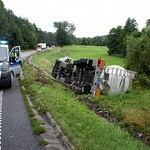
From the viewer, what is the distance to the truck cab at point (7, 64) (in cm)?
1010

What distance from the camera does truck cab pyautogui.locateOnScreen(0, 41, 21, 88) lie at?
10.1 m

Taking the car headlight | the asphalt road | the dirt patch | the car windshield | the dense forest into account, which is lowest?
the dirt patch

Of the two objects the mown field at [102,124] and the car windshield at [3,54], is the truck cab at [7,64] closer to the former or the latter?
the car windshield at [3,54]

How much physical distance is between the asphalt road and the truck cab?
61.2 inches

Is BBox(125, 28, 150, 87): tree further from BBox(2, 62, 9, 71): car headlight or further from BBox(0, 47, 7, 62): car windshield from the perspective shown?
BBox(0, 47, 7, 62): car windshield

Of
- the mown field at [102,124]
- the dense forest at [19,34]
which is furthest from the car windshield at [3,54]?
the dense forest at [19,34]

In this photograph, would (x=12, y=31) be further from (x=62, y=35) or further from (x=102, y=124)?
(x=102, y=124)

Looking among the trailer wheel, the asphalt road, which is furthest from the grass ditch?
the trailer wheel

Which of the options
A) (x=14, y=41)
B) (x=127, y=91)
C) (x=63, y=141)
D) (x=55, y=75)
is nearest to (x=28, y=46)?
(x=14, y=41)

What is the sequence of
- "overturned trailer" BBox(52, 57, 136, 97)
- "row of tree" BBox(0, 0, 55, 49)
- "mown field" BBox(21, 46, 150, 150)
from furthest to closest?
"row of tree" BBox(0, 0, 55, 49), "overturned trailer" BBox(52, 57, 136, 97), "mown field" BBox(21, 46, 150, 150)

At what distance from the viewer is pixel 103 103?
917cm

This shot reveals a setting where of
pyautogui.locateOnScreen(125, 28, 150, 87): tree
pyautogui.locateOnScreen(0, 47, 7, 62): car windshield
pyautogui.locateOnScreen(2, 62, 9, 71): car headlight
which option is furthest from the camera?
pyautogui.locateOnScreen(125, 28, 150, 87): tree

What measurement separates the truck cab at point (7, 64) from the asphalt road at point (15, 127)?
1.55 m

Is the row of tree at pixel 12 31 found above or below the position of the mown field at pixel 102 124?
above
